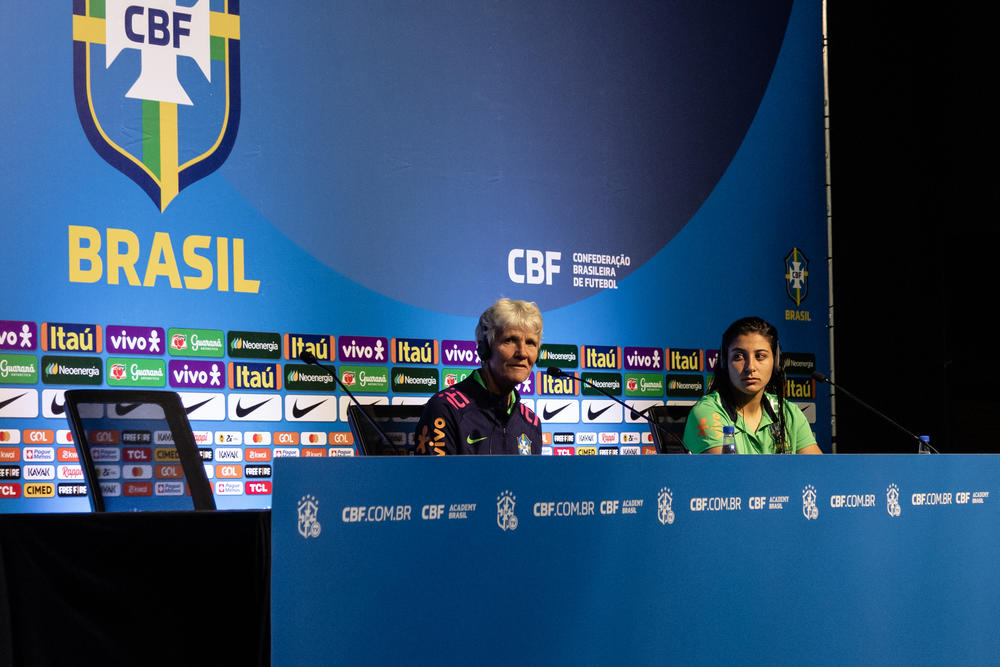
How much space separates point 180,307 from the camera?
3.18 m

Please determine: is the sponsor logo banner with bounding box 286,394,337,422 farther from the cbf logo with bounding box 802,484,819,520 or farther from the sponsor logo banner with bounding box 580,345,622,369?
the cbf logo with bounding box 802,484,819,520

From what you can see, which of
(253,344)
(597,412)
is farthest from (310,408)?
(597,412)

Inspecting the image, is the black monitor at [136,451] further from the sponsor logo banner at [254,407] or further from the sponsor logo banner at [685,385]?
the sponsor logo banner at [685,385]

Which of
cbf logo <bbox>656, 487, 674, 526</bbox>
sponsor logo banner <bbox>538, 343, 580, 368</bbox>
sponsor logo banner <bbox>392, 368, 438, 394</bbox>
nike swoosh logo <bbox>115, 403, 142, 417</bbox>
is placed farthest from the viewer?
sponsor logo banner <bbox>538, 343, 580, 368</bbox>

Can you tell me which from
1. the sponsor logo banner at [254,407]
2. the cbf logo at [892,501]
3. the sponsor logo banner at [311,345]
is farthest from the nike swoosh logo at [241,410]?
the cbf logo at [892,501]

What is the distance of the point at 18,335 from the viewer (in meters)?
2.95

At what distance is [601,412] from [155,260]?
1751 mm

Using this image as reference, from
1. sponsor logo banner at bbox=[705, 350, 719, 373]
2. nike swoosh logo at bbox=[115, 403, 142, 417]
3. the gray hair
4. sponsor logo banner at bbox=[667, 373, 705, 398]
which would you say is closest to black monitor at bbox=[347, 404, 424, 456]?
the gray hair

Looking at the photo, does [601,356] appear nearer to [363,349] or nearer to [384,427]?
[363,349]

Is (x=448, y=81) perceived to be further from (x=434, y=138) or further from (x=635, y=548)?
(x=635, y=548)

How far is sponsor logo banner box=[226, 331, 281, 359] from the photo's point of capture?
10.7 feet

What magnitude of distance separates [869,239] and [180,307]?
2.96 m

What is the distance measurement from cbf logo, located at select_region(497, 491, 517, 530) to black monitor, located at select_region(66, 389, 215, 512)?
119 cm

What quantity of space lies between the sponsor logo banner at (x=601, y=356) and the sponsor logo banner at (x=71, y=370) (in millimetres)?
1758
